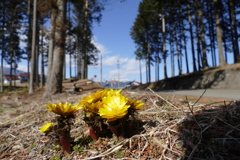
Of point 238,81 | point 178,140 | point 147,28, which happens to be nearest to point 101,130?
point 178,140

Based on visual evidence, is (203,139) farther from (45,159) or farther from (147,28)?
(147,28)

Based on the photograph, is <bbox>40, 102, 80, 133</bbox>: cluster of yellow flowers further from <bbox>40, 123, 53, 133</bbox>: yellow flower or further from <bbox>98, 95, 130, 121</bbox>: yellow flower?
<bbox>98, 95, 130, 121</bbox>: yellow flower

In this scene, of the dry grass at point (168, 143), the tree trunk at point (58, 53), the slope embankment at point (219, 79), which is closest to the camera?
the dry grass at point (168, 143)

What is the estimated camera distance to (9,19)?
1864 centimetres

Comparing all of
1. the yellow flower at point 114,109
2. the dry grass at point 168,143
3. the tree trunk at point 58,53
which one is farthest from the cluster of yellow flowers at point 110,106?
the tree trunk at point 58,53

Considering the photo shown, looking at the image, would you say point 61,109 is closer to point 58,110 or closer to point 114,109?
point 58,110

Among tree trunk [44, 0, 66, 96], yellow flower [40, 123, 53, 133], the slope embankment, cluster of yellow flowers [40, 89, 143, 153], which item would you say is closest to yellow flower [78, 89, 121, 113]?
cluster of yellow flowers [40, 89, 143, 153]

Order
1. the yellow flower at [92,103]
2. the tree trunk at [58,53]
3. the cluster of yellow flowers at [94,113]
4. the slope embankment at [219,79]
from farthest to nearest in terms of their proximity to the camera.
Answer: the slope embankment at [219,79] < the tree trunk at [58,53] < the yellow flower at [92,103] < the cluster of yellow flowers at [94,113]

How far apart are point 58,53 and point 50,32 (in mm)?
1629

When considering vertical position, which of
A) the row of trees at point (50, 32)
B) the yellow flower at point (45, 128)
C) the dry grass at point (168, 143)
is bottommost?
the dry grass at point (168, 143)

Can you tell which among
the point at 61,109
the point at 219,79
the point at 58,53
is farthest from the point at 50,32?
the point at 219,79

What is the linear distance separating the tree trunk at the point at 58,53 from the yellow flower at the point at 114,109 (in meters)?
5.71

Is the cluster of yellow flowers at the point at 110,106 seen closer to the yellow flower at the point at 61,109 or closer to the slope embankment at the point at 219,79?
the yellow flower at the point at 61,109

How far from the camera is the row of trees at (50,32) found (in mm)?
6680
